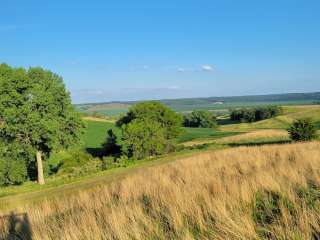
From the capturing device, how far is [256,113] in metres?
139

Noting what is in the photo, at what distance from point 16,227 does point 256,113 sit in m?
136

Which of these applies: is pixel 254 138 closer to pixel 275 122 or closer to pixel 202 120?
pixel 275 122

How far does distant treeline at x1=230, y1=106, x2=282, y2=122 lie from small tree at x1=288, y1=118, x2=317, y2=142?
9883cm

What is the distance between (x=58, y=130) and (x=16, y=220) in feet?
119

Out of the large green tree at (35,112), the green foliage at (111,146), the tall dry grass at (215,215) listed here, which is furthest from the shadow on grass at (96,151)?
the tall dry grass at (215,215)

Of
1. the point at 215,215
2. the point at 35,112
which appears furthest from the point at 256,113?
the point at 215,215

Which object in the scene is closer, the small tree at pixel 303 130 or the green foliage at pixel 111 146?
the small tree at pixel 303 130

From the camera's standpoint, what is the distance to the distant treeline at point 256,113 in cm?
13875

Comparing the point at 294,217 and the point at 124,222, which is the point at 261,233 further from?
the point at 124,222

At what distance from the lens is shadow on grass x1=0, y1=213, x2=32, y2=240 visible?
6.61m

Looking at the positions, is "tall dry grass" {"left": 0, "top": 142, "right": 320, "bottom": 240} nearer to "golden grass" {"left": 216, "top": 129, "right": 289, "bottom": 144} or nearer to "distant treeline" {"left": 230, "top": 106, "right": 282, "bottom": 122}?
"golden grass" {"left": 216, "top": 129, "right": 289, "bottom": 144}

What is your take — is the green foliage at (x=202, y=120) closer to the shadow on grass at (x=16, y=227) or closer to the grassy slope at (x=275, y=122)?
the grassy slope at (x=275, y=122)

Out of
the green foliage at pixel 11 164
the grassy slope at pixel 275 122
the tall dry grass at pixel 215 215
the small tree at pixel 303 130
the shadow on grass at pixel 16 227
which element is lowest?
the grassy slope at pixel 275 122

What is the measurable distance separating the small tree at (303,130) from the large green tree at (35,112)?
2228cm
